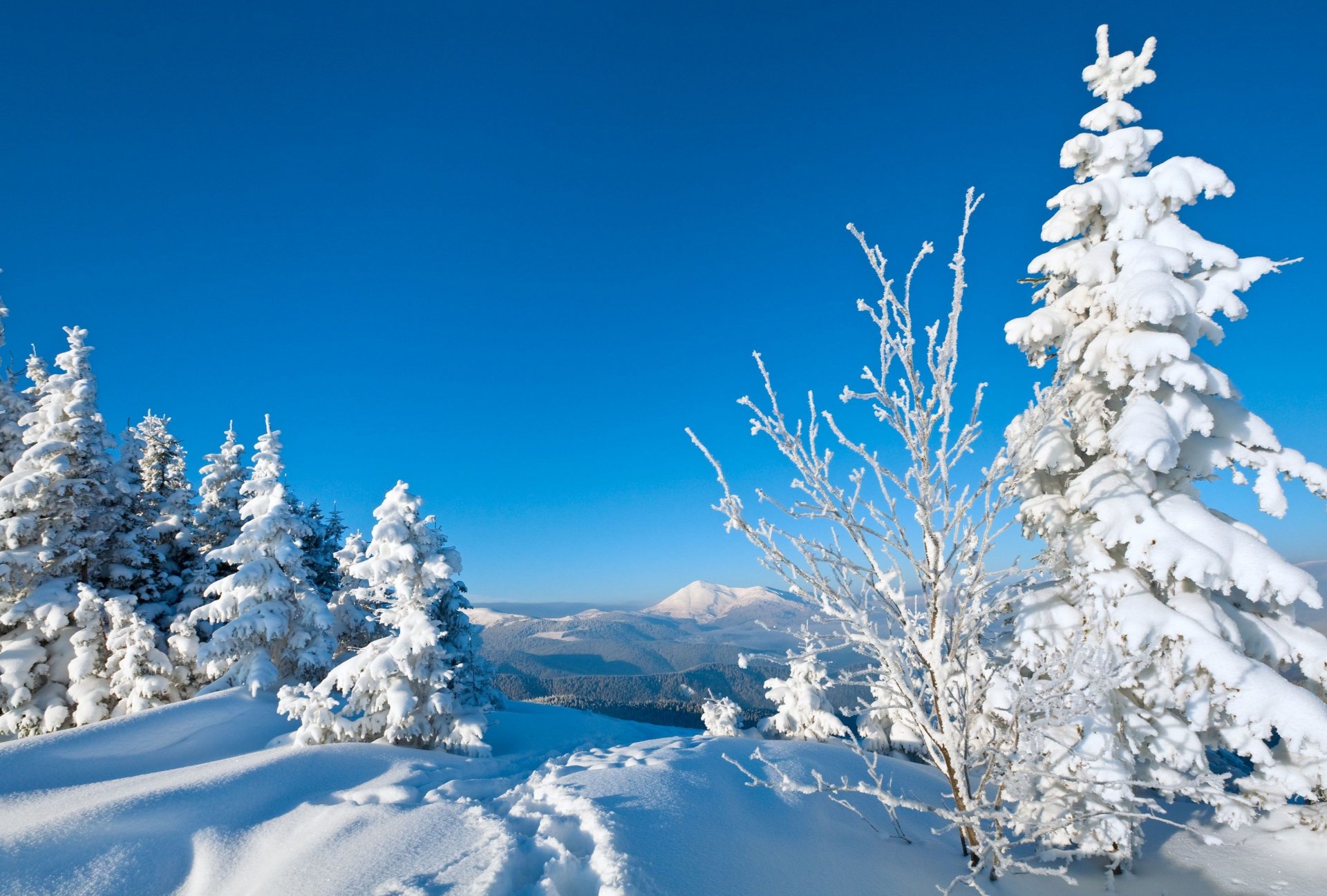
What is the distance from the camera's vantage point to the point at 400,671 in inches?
555

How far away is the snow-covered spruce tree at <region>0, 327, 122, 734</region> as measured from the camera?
54.0ft

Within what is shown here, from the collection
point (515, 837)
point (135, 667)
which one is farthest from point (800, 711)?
point (135, 667)

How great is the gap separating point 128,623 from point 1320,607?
26.3 m

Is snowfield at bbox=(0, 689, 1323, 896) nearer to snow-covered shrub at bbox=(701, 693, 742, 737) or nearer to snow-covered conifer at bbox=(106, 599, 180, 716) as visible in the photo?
snow-covered conifer at bbox=(106, 599, 180, 716)

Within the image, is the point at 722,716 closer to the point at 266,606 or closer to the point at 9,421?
the point at 266,606

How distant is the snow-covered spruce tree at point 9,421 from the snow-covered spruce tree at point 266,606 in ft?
27.3

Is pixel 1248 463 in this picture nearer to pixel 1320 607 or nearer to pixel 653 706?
pixel 1320 607

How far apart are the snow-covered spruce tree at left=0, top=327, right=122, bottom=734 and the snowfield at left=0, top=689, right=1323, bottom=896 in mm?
9220

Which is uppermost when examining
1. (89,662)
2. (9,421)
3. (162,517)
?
(9,421)

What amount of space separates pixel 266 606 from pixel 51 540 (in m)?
6.75

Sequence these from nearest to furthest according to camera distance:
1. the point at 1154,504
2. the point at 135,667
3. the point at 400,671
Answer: the point at 1154,504, the point at 400,671, the point at 135,667

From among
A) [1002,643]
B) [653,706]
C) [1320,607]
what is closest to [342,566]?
[1002,643]

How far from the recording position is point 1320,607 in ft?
24.0

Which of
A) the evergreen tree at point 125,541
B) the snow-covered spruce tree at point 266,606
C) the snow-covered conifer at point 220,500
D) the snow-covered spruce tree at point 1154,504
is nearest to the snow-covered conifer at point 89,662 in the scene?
the evergreen tree at point 125,541
